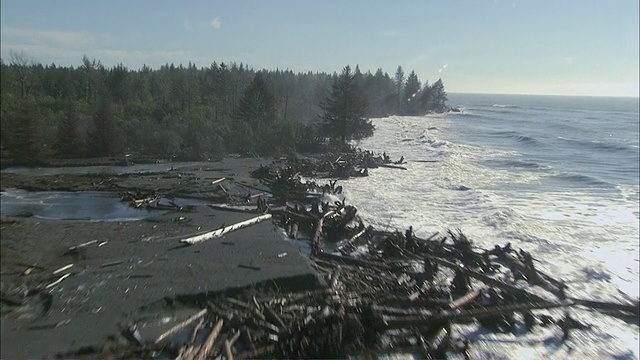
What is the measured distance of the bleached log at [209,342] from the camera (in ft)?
27.4

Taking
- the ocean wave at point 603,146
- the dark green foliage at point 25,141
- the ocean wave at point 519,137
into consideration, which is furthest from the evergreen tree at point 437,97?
the dark green foliage at point 25,141

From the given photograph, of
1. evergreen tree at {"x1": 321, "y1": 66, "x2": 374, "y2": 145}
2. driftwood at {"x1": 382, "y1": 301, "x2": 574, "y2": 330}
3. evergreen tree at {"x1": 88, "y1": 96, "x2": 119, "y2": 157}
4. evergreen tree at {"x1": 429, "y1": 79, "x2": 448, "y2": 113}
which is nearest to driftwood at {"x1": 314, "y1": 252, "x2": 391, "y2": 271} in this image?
driftwood at {"x1": 382, "y1": 301, "x2": 574, "y2": 330}

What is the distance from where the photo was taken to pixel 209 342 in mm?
8750

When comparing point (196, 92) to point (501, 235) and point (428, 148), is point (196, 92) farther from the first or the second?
point (501, 235)

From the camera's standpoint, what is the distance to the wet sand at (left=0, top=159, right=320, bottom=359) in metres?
9.66

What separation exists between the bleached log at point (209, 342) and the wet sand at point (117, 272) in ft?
4.20

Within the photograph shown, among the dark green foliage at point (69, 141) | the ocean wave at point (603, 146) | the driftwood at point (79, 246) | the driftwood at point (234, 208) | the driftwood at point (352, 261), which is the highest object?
the dark green foliage at point (69, 141)

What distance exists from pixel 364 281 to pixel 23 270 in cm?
996

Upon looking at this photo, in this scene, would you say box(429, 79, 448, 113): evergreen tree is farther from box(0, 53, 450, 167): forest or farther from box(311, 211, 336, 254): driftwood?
box(311, 211, 336, 254): driftwood

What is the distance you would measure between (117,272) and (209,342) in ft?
18.0

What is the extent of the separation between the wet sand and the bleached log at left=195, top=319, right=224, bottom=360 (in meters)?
1.28

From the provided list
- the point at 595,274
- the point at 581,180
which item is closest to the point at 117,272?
the point at 595,274

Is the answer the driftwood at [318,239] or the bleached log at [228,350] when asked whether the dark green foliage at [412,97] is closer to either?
the driftwood at [318,239]

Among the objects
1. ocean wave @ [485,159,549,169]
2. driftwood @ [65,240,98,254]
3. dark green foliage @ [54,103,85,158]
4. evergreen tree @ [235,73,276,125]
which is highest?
evergreen tree @ [235,73,276,125]
